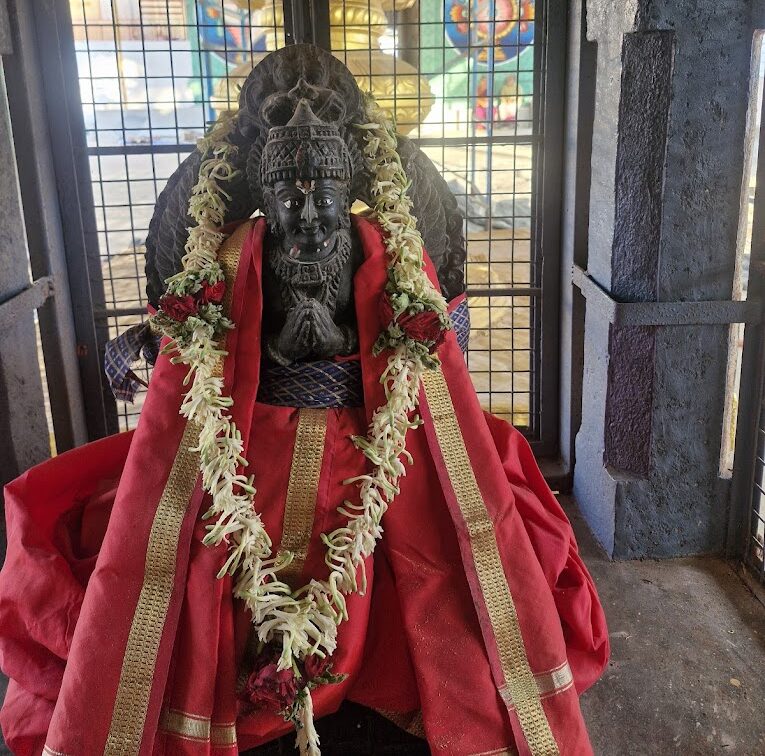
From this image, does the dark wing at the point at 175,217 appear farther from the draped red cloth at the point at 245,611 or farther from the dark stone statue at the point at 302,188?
the draped red cloth at the point at 245,611

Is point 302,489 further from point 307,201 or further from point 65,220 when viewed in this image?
point 65,220

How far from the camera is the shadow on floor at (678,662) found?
274cm

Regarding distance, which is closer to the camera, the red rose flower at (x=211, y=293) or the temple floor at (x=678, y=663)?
the red rose flower at (x=211, y=293)

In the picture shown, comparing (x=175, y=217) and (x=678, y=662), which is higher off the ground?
(x=175, y=217)

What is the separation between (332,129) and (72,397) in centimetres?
250

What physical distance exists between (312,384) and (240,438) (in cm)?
29

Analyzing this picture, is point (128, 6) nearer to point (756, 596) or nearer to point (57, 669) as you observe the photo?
point (57, 669)

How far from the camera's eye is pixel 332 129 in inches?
100

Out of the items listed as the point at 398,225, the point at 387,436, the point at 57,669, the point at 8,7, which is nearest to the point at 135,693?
the point at 57,669

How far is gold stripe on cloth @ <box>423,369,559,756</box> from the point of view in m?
2.40

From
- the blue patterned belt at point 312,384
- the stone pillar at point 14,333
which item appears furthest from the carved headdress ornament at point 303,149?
the stone pillar at point 14,333

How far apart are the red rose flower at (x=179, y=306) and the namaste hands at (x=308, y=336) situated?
28 centimetres

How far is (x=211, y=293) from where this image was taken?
8.46 feet

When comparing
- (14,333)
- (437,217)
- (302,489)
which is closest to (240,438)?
(302,489)
